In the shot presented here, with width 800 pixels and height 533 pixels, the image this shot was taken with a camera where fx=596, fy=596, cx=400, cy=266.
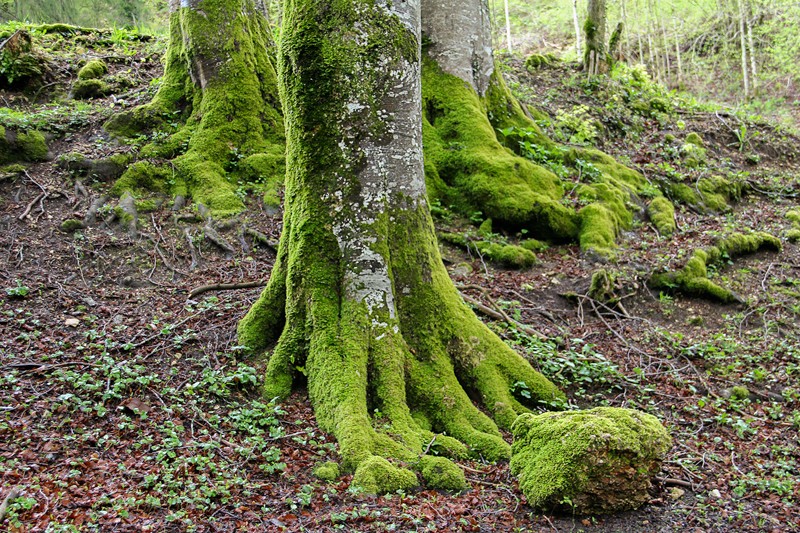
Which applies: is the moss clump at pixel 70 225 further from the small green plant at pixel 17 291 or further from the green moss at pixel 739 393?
the green moss at pixel 739 393

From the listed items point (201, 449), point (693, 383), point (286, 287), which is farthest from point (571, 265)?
point (201, 449)

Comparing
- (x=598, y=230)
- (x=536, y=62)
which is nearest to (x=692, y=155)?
(x=536, y=62)

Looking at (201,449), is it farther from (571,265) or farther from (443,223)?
(571,265)

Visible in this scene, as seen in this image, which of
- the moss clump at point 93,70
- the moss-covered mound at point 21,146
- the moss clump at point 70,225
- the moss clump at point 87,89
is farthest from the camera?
the moss clump at point 93,70

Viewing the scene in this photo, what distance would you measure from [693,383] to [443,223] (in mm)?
3666

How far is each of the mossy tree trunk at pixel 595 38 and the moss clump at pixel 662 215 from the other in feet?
16.7

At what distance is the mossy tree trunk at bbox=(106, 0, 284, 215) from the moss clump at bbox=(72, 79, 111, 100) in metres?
1.48

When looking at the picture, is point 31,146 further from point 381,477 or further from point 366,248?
point 381,477

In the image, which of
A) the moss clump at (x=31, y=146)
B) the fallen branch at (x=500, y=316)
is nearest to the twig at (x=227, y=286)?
the fallen branch at (x=500, y=316)

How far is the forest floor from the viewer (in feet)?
11.8

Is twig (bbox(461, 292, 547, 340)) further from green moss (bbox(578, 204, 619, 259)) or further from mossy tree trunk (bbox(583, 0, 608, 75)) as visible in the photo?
mossy tree trunk (bbox(583, 0, 608, 75))

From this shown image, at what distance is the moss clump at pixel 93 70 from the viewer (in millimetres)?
9797

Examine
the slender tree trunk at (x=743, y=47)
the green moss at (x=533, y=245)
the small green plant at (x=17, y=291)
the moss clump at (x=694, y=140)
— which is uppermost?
the slender tree trunk at (x=743, y=47)

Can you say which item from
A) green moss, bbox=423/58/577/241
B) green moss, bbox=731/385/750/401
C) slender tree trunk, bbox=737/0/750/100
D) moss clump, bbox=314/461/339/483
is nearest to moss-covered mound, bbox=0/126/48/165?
green moss, bbox=423/58/577/241
